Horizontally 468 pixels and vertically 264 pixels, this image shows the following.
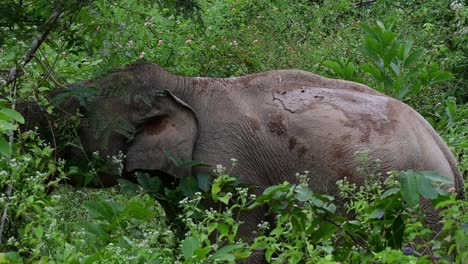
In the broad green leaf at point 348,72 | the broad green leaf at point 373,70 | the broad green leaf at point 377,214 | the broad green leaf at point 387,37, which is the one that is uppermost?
the broad green leaf at point 377,214

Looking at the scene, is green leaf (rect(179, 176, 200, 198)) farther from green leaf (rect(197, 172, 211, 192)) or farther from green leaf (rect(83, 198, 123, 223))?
green leaf (rect(83, 198, 123, 223))

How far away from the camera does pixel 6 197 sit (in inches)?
201

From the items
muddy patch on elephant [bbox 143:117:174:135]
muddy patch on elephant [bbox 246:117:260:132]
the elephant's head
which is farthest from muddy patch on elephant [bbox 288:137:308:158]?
muddy patch on elephant [bbox 143:117:174:135]

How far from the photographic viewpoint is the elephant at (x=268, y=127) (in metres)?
6.73

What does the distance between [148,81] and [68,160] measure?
0.73 m

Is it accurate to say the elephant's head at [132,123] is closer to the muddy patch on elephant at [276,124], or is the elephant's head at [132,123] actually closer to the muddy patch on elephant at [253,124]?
the muddy patch on elephant at [253,124]

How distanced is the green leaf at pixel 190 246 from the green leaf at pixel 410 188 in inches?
33.2

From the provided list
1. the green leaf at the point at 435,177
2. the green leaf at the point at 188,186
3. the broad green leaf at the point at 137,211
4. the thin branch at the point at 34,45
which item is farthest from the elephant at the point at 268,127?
the green leaf at the point at 435,177

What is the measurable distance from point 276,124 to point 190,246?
2.54m

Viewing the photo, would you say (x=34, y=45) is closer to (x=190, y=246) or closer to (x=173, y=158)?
(x=173, y=158)

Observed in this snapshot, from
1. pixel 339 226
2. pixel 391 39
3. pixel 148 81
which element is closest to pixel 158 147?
pixel 148 81

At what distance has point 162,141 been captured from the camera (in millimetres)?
6750

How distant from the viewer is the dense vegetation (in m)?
4.82

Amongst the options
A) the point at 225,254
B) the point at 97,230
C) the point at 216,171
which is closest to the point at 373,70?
the point at 216,171
